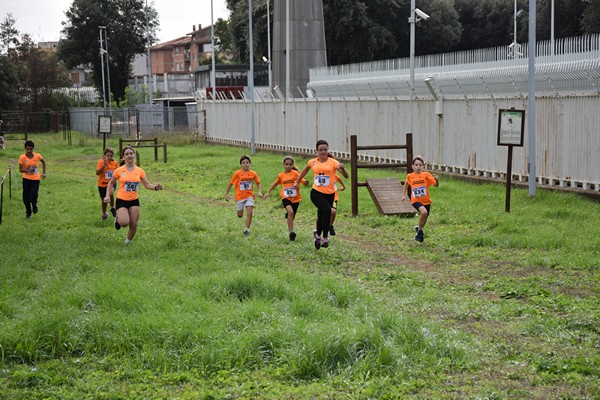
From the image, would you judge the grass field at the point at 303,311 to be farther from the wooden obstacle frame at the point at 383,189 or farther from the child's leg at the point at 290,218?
the wooden obstacle frame at the point at 383,189

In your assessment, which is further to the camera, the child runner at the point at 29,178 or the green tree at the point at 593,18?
the green tree at the point at 593,18

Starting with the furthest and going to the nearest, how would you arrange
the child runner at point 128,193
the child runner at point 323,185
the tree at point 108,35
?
the tree at point 108,35 → the child runner at point 128,193 → the child runner at point 323,185

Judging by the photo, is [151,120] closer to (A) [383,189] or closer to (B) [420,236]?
(A) [383,189]

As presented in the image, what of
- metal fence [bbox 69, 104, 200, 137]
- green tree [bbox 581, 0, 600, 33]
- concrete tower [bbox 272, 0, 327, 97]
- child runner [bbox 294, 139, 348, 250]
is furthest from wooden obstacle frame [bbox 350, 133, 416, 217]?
green tree [bbox 581, 0, 600, 33]

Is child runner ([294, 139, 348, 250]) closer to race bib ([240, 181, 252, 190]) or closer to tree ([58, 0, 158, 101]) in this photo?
race bib ([240, 181, 252, 190])

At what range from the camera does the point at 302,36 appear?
50125 millimetres

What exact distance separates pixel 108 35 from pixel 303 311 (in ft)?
320

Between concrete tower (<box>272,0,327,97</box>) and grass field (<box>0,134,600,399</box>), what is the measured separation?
3297 centimetres

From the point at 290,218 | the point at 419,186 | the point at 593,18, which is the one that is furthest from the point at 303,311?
the point at 593,18

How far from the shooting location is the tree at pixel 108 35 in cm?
10138

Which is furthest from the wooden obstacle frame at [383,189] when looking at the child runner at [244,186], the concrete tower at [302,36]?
the concrete tower at [302,36]

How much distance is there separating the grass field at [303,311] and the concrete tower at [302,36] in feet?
108

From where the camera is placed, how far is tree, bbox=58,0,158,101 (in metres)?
101

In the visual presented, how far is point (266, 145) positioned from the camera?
46.2 meters
